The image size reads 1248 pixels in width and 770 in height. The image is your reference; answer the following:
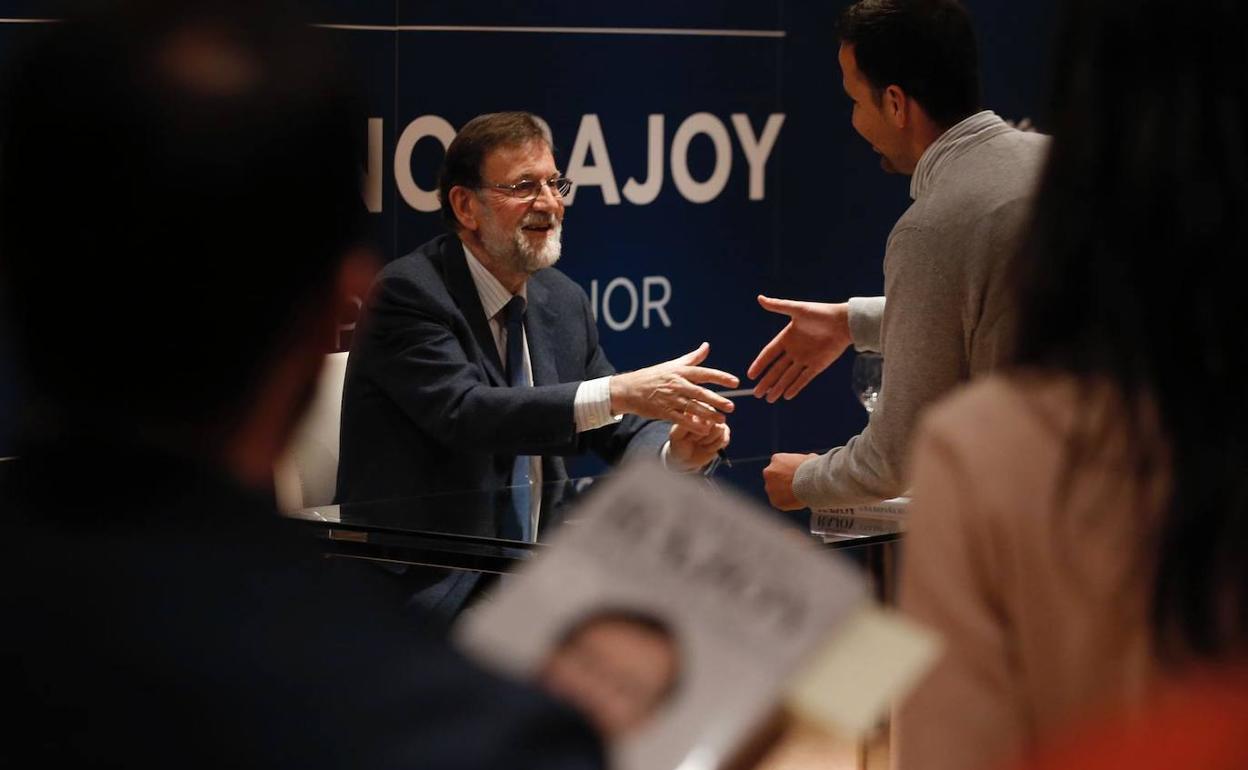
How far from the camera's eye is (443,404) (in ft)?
11.7

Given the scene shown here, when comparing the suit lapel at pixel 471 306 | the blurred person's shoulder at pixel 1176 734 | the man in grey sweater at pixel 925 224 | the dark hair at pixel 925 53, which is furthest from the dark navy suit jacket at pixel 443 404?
the blurred person's shoulder at pixel 1176 734

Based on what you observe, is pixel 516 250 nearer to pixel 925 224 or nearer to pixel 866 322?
pixel 866 322

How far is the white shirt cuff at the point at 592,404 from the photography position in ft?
11.8

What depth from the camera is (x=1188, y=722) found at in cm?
98

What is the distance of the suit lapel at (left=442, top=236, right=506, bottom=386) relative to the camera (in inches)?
147

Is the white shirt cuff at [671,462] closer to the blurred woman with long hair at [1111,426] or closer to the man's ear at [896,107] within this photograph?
the man's ear at [896,107]

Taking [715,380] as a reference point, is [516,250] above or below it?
above

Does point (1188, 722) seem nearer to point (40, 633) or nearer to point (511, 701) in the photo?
point (511, 701)

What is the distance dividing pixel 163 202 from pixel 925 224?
7.20ft

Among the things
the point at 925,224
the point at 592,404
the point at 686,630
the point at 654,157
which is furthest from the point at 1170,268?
the point at 654,157

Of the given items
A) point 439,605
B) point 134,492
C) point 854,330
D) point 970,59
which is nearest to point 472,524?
point 439,605

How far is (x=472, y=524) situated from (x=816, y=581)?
7.78ft

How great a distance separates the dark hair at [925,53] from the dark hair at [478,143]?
42.7 inches

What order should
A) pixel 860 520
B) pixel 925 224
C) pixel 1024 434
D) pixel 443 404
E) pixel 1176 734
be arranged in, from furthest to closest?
1. pixel 443 404
2. pixel 860 520
3. pixel 925 224
4. pixel 1024 434
5. pixel 1176 734
